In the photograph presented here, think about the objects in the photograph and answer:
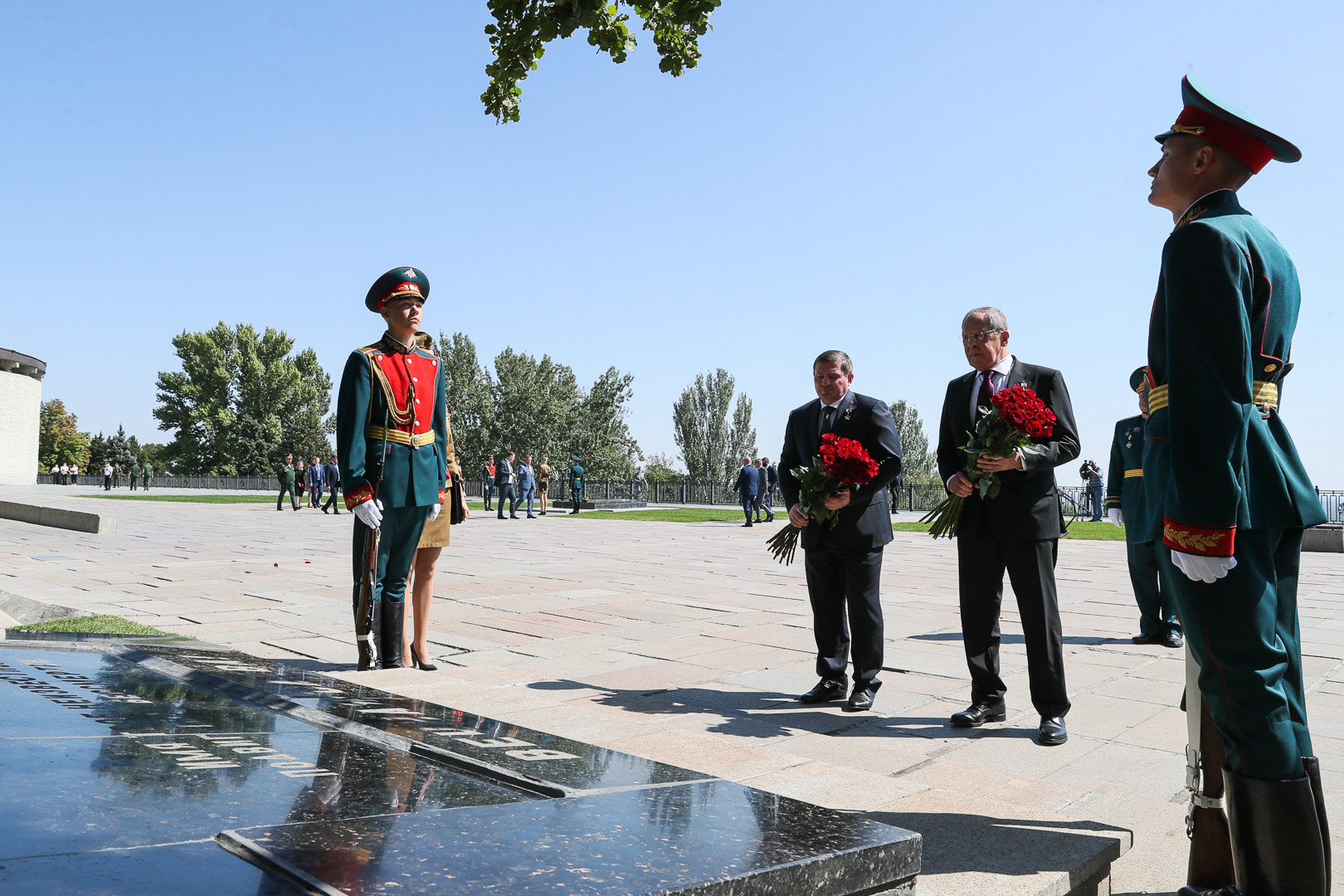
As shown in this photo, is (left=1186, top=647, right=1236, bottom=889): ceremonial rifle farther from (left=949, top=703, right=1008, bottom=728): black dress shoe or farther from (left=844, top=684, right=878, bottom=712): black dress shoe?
(left=844, top=684, right=878, bottom=712): black dress shoe

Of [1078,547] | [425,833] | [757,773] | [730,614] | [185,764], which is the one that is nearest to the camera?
[425,833]

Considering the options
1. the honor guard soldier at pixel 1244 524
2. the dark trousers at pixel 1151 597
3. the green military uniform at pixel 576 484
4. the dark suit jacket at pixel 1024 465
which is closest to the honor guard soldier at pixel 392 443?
the dark suit jacket at pixel 1024 465

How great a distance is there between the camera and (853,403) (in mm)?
4949

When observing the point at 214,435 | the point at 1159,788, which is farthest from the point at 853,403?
the point at 214,435

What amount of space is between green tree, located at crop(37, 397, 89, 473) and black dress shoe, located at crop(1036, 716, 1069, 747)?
340ft

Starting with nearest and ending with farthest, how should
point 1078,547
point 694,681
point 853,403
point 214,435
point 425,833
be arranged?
point 425,833
point 853,403
point 694,681
point 1078,547
point 214,435

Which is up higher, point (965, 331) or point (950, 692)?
point (965, 331)

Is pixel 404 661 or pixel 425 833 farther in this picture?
pixel 404 661

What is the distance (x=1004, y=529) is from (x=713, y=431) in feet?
194

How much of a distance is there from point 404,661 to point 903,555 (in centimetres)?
1102

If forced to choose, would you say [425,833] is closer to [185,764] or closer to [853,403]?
[185,764]

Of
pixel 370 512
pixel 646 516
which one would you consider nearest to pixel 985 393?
pixel 370 512

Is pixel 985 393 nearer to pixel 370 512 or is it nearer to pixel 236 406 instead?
pixel 370 512

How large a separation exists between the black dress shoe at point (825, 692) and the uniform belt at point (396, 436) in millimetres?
2279
